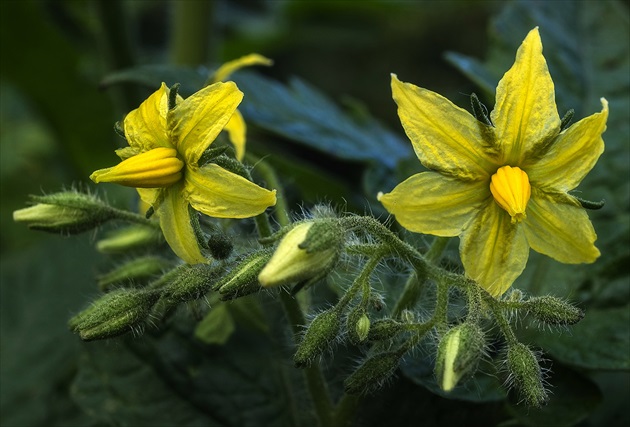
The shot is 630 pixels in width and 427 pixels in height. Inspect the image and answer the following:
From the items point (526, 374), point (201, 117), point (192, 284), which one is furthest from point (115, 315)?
point (526, 374)

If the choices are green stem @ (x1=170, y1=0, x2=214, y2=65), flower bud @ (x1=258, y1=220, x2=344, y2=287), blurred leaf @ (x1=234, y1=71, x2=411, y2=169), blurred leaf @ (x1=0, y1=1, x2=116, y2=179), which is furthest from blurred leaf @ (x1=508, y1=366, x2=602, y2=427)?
blurred leaf @ (x1=0, y1=1, x2=116, y2=179)

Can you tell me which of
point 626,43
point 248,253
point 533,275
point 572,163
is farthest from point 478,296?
point 626,43

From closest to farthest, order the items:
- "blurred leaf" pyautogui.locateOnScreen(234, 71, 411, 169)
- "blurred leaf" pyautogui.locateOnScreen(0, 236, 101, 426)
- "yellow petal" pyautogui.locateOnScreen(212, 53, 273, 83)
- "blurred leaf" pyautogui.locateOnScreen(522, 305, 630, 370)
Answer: "blurred leaf" pyautogui.locateOnScreen(522, 305, 630, 370) → "yellow petal" pyautogui.locateOnScreen(212, 53, 273, 83) → "blurred leaf" pyautogui.locateOnScreen(234, 71, 411, 169) → "blurred leaf" pyautogui.locateOnScreen(0, 236, 101, 426)

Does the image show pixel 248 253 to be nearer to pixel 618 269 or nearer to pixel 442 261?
pixel 442 261

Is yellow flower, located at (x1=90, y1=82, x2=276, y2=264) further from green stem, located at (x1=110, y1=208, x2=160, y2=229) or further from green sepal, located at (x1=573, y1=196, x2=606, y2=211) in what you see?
green sepal, located at (x1=573, y1=196, x2=606, y2=211)

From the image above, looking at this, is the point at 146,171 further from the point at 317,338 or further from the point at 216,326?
the point at 216,326

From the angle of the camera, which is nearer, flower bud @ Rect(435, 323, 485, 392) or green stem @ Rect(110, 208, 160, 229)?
flower bud @ Rect(435, 323, 485, 392)

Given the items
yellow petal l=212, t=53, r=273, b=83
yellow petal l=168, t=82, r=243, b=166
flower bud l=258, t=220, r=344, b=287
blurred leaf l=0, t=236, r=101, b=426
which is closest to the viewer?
flower bud l=258, t=220, r=344, b=287
